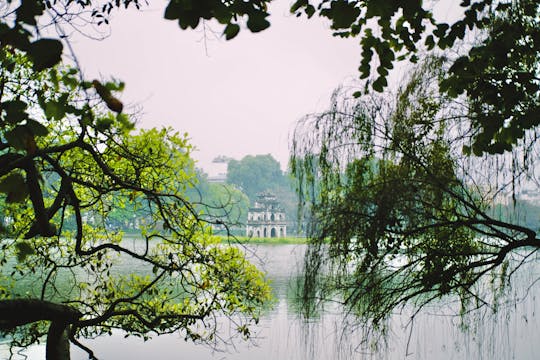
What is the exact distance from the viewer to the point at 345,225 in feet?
8.36

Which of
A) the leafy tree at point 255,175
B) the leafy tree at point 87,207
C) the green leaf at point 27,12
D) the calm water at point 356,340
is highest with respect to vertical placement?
the leafy tree at point 255,175

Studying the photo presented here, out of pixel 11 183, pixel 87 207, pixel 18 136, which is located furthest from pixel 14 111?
pixel 87 207

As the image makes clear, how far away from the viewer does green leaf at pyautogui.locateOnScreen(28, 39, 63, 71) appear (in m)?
1.33

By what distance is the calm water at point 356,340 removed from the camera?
2865 millimetres

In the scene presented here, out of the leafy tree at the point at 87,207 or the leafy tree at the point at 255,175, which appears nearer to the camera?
the leafy tree at the point at 87,207

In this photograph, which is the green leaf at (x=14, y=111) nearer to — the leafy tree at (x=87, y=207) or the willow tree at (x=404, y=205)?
the leafy tree at (x=87, y=207)

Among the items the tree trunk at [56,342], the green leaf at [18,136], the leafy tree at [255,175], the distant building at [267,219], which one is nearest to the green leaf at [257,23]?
the green leaf at [18,136]

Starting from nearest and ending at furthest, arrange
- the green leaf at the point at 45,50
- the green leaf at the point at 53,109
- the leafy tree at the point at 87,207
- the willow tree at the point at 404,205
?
the green leaf at the point at 45,50 < the green leaf at the point at 53,109 < the leafy tree at the point at 87,207 < the willow tree at the point at 404,205

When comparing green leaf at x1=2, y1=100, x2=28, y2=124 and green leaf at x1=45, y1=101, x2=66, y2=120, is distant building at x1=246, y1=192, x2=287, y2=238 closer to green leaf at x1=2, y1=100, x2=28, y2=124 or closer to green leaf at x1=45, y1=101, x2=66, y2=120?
green leaf at x1=45, y1=101, x2=66, y2=120

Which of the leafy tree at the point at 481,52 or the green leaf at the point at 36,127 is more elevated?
the leafy tree at the point at 481,52

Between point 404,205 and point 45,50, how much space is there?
5.46ft

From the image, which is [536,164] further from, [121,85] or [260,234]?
[260,234]

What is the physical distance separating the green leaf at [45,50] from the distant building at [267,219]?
47336mm

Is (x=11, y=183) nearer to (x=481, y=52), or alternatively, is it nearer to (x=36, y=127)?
(x=36, y=127)
